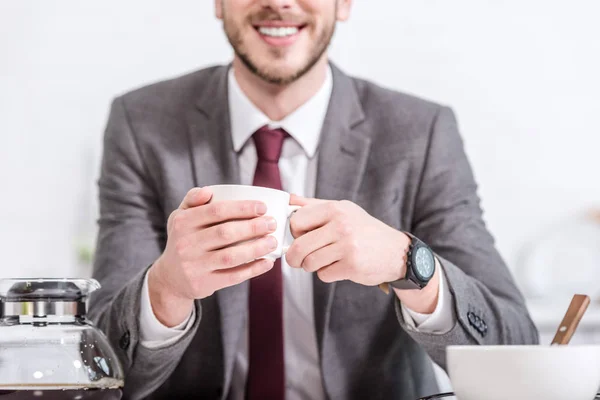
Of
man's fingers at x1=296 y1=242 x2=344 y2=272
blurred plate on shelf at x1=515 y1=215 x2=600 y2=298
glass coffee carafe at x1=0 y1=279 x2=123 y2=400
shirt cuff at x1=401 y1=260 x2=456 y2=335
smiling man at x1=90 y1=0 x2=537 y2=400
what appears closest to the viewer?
glass coffee carafe at x1=0 y1=279 x2=123 y2=400

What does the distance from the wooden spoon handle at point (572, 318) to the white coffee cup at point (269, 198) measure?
1.14 ft

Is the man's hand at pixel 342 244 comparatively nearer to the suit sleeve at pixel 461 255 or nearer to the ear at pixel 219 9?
the suit sleeve at pixel 461 255

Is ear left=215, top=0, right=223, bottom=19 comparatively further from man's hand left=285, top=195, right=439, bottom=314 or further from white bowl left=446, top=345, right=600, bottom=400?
white bowl left=446, top=345, right=600, bottom=400

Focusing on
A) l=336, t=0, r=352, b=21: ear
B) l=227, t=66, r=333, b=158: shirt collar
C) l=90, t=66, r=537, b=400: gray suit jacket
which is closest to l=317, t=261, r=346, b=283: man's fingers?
l=90, t=66, r=537, b=400: gray suit jacket

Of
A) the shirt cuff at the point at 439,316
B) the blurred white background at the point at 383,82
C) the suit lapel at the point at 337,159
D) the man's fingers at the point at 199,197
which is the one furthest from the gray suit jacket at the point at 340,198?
the blurred white background at the point at 383,82

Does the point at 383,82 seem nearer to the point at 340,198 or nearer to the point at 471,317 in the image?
the point at 340,198

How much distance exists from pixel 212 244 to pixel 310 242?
12 centimetres

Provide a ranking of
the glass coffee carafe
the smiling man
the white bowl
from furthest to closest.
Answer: the smiling man
the glass coffee carafe
the white bowl

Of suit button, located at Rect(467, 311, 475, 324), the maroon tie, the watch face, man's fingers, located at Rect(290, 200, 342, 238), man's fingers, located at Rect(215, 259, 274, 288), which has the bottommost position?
the maroon tie

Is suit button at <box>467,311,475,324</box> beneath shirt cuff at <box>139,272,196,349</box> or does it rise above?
above

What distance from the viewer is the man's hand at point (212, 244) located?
0.98 meters

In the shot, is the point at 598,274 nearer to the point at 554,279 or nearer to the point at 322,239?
the point at 554,279

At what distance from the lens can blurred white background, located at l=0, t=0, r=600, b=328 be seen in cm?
283

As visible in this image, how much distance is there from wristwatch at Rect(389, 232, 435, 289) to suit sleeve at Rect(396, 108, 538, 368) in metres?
0.11
